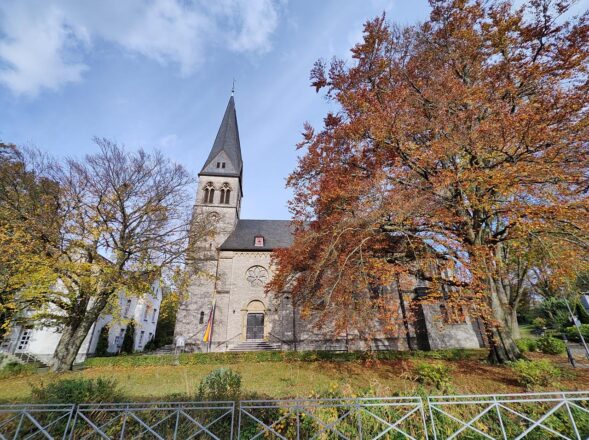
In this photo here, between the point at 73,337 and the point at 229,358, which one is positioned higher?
the point at 73,337

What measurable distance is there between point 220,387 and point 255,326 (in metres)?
15.4

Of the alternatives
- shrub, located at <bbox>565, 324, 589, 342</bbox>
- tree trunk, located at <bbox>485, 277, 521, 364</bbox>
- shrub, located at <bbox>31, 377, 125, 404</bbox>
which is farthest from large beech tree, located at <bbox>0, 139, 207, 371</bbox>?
shrub, located at <bbox>565, 324, 589, 342</bbox>

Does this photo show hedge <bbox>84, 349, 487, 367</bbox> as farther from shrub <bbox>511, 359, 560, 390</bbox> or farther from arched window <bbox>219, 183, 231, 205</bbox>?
arched window <bbox>219, 183, 231, 205</bbox>

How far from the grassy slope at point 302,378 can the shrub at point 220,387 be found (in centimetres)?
69

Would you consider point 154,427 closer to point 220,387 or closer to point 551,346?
point 220,387

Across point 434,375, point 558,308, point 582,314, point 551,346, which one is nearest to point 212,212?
point 434,375

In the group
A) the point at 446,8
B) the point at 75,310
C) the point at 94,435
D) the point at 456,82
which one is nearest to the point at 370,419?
the point at 94,435

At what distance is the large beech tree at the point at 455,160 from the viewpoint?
8.16 metres

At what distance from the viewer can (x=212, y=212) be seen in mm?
25047

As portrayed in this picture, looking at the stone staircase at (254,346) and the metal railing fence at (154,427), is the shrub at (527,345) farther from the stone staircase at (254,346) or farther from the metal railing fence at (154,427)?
the metal railing fence at (154,427)

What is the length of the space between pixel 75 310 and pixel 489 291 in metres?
19.4

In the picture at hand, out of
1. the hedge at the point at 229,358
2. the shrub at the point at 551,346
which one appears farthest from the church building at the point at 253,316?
the shrub at the point at 551,346

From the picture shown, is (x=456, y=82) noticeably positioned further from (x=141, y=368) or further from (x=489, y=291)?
(x=141, y=368)

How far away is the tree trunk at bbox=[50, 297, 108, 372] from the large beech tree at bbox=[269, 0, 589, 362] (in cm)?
1229
